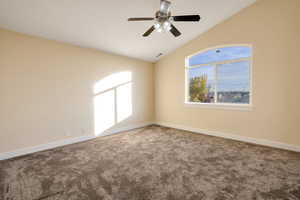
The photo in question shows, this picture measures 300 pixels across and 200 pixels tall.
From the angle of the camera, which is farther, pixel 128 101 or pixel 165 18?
pixel 128 101

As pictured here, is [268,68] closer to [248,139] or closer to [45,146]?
[248,139]

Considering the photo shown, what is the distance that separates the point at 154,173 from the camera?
206cm

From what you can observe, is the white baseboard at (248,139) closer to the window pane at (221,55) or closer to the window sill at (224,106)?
the window sill at (224,106)

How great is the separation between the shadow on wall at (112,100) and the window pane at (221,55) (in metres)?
2.26

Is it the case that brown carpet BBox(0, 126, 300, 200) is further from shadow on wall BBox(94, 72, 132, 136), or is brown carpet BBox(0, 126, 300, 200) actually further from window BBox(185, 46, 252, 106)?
window BBox(185, 46, 252, 106)

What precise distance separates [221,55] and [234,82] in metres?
0.84

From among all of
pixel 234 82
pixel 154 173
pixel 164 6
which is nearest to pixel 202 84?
pixel 234 82

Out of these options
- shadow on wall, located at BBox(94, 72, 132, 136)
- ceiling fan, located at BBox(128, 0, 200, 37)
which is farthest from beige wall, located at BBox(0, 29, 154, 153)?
ceiling fan, located at BBox(128, 0, 200, 37)

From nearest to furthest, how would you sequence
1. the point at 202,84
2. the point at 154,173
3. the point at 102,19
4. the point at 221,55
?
the point at 154,173 → the point at 102,19 → the point at 221,55 → the point at 202,84

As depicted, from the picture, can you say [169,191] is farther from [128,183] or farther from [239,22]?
[239,22]

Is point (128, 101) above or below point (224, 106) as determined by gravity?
above

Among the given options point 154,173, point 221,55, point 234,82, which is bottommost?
point 154,173

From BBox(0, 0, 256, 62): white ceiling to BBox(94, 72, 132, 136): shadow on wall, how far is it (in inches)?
36.9

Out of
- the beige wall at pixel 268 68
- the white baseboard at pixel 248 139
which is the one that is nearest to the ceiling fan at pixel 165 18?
the beige wall at pixel 268 68
